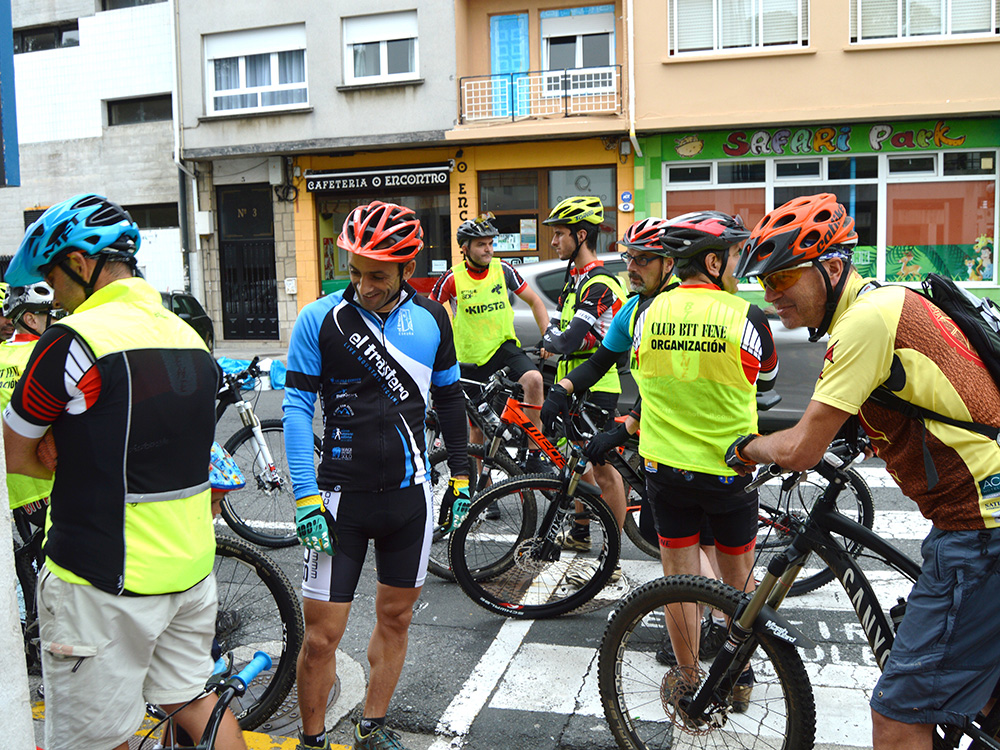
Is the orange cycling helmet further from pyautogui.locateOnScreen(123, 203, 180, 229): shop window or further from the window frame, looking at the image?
pyautogui.locateOnScreen(123, 203, 180, 229): shop window

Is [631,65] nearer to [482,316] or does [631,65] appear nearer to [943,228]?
[943,228]

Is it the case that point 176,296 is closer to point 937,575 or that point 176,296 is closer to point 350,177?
point 350,177

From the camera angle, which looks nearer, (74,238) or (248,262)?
(74,238)

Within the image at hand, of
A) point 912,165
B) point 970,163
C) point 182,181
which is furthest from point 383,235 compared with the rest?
point 182,181

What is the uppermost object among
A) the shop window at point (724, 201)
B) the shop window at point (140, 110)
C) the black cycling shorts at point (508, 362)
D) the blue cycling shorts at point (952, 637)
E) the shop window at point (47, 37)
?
the shop window at point (47, 37)

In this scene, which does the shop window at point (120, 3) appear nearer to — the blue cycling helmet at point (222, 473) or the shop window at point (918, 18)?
the shop window at point (918, 18)

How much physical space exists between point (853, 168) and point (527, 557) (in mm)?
15653

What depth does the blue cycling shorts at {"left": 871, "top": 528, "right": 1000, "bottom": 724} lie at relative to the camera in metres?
2.43

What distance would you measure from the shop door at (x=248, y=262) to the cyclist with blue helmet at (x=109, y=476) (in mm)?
19447

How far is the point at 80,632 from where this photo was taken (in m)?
2.43

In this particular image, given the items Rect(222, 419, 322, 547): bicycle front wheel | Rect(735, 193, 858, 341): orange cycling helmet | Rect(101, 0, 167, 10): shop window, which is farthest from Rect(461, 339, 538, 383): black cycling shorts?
Rect(101, 0, 167, 10): shop window

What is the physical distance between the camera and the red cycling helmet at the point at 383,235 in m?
3.22

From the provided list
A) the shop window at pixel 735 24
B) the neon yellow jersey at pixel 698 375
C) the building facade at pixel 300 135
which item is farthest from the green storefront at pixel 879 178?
the neon yellow jersey at pixel 698 375

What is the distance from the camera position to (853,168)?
17984mm
